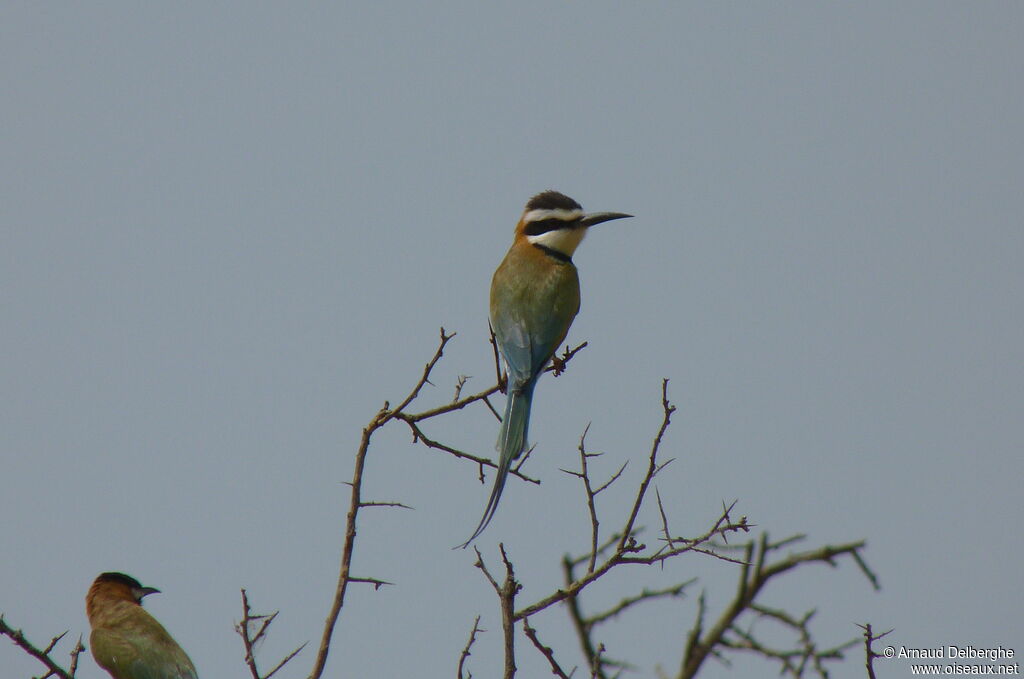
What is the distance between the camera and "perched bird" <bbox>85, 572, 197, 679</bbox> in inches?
214

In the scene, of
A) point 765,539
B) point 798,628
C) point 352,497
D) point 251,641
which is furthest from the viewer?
point 352,497

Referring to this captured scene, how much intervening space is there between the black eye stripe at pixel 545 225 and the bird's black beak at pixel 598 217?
0.15 ft

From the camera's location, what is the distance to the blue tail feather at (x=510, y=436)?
13.1 ft

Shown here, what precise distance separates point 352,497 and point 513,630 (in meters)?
0.83

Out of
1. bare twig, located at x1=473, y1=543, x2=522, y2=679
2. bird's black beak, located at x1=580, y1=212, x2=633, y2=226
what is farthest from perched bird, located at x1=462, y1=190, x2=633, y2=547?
bare twig, located at x1=473, y1=543, x2=522, y2=679

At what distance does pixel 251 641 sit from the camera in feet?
10.6

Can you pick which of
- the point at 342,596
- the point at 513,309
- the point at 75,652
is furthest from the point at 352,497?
the point at 513,309

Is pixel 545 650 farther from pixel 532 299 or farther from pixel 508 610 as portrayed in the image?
pixel 532 299

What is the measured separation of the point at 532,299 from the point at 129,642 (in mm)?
2475

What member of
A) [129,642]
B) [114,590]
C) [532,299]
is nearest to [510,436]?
[532,299]

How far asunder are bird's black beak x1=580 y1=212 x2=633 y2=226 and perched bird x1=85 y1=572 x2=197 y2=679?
2831 mm

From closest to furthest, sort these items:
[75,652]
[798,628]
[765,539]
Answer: [765,539]
[798,628]
[75,652]

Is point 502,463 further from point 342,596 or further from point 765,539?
point 765,539

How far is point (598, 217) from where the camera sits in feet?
19.6
